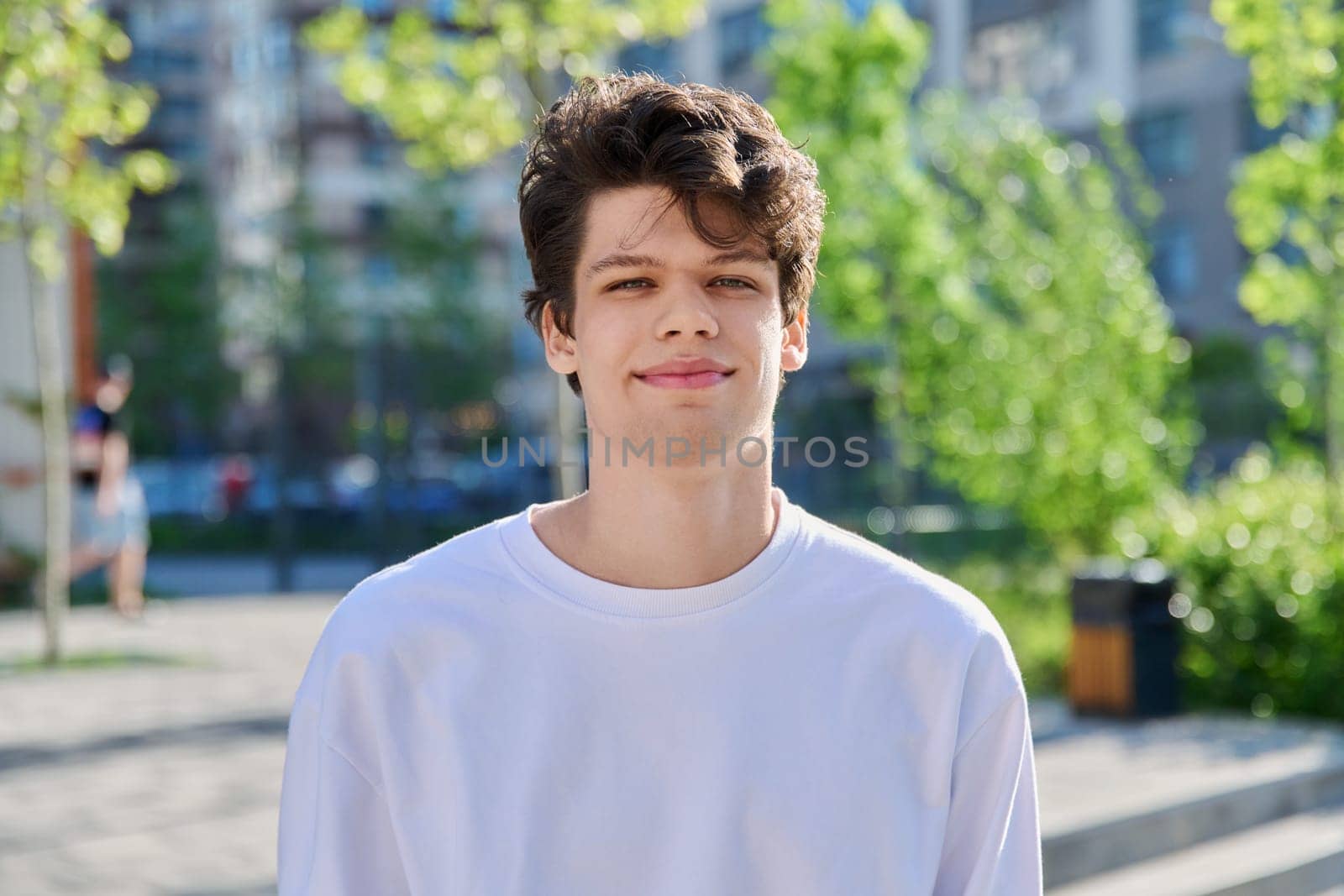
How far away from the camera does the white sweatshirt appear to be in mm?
1726

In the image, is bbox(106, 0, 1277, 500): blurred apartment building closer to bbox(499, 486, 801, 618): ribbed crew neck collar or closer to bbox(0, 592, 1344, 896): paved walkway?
bbox(0, 592, 1344, 896): paved walkway

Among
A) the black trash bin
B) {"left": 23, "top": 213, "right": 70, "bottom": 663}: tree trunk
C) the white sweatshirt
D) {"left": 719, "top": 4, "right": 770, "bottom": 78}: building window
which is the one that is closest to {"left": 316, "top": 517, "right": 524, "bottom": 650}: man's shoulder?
the white sweatshirt

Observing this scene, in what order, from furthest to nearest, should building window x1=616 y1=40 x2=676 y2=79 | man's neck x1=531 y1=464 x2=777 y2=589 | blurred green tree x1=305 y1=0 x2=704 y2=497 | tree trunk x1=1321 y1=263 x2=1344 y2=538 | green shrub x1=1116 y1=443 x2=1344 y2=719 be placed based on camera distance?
building window x1=616 y1=40 x2=676 y2=79
tree trunk x1=1321 y1=263 x2=1344 y2=538
blurred green tree x1=305 y1=0 x2=704 y2=497
green shrub x1=1116 y1=443 x2=1344 y2=719
man's neck x1=531 y1=464 x2=777 y2=589

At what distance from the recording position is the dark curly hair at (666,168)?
5.62 feet

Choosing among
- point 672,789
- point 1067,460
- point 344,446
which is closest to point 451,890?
point 672,789

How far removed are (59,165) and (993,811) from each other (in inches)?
364

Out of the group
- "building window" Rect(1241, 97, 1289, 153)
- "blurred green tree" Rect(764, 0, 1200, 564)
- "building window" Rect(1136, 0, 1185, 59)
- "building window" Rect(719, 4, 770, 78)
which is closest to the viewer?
"blurred green tree" Rect(764, 0, 1200, 564)

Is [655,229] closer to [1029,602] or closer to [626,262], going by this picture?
[626,262]

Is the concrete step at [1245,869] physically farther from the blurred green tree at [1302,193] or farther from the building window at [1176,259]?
the building window at [1176,259]

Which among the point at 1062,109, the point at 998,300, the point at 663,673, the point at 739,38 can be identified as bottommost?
the point at 663,673

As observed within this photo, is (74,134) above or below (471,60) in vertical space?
below

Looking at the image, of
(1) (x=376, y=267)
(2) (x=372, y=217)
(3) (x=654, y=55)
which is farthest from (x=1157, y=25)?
(2) (x=372, y=217)

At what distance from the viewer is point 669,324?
1.73m

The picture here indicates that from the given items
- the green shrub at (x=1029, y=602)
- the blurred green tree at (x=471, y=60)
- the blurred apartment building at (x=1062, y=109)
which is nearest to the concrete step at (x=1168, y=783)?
the green shrub at (x=1029, y=602)
